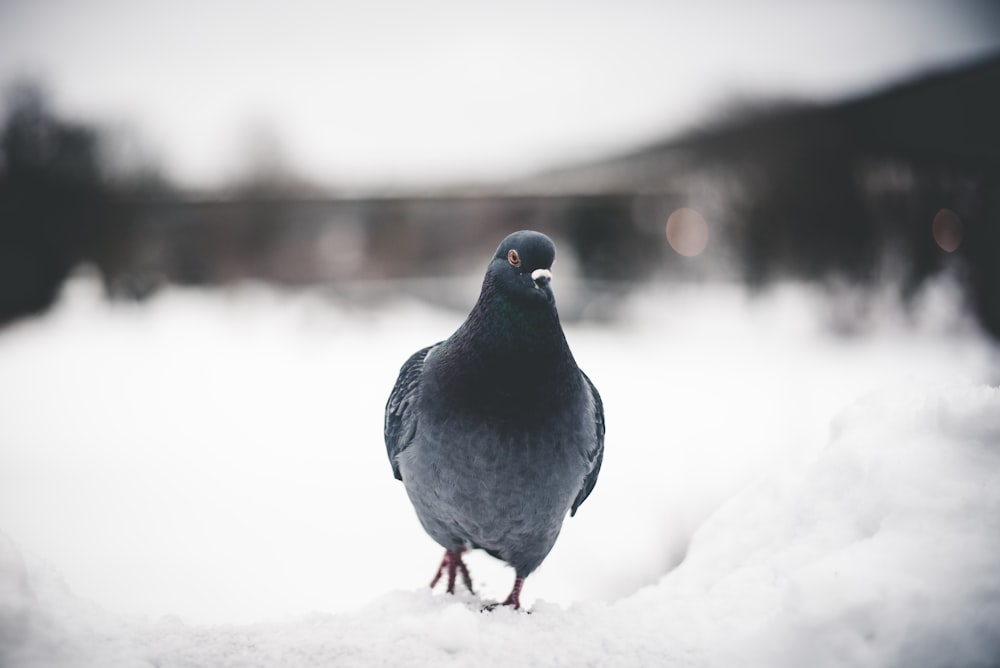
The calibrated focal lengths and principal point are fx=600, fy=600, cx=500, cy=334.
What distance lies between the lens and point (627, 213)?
20531 millimetres

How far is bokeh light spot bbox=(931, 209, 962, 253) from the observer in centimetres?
1234

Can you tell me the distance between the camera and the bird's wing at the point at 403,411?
2.49 metres

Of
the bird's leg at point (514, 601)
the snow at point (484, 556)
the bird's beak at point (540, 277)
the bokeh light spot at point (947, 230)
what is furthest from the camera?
the bokeh light spot at point (947, 230)

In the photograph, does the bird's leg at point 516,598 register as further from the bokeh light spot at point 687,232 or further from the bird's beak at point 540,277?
the bokeh light spot at point 687,232

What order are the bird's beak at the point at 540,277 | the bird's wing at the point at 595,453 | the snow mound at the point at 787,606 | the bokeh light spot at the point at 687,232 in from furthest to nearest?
the bokeh light spot at the point at 687,232 < the bird's wing at the point at 595,453 < the bird's beak at the point at 540,277 < the snow mound at the point at 787,606

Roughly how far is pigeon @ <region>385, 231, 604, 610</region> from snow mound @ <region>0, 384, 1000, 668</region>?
1.22ft

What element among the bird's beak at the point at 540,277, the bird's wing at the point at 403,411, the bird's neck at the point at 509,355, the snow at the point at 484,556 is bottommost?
the snow at the point at 484,556

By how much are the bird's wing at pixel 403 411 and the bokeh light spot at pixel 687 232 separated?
1733cm

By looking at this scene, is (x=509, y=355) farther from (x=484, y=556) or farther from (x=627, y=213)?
(x=627, y=213)

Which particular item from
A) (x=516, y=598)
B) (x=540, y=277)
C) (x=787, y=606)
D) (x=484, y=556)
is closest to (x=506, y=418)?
(x=540, y=277)

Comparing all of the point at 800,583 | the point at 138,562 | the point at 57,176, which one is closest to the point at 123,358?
the point at 57,176

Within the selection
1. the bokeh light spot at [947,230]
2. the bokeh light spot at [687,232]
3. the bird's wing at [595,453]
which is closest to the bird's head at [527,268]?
the bird's wing at [595,453]

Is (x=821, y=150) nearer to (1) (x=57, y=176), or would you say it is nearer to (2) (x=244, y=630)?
(2) (x=244, y=630)

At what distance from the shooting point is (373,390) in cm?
1183
